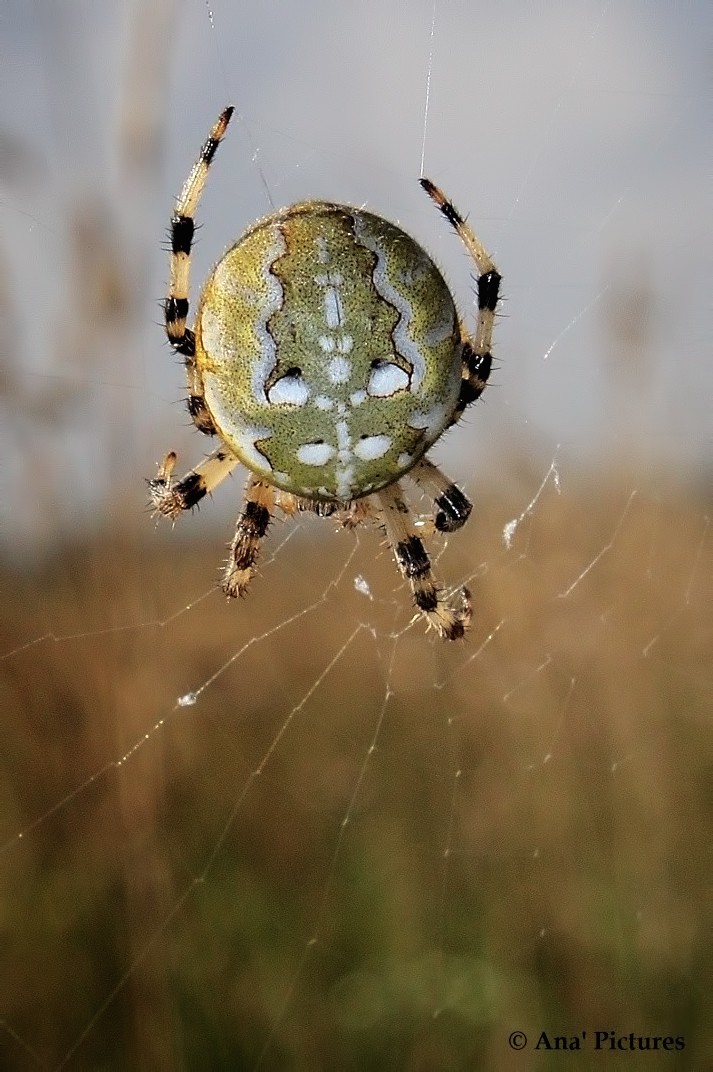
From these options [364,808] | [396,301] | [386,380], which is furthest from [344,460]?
[364,808]

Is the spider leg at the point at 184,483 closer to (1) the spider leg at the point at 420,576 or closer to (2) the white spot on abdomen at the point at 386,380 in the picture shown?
(1) the spider leg at the point at 420,576

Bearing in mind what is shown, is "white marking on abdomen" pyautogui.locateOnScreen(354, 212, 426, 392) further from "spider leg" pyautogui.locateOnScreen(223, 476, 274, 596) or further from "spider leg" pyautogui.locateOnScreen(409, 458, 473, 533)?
"spider leg" pyautogui.locateOnScreen(223, 476, 274, 596)

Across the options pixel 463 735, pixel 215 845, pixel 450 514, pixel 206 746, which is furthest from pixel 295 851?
pixel 450 514

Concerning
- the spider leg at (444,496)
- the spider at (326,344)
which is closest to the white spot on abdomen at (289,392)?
the spider at (326,344)

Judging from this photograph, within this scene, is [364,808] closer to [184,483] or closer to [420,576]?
[420,576]

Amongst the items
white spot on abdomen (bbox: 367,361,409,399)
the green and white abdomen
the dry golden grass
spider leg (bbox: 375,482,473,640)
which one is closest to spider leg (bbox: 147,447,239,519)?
the dry golden grass

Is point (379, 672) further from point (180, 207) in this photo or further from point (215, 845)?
point (180, 207)
